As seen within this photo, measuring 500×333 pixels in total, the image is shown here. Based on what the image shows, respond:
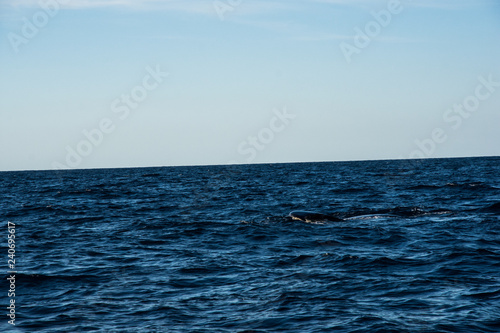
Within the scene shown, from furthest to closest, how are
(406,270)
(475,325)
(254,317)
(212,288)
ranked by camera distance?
(406,270) < (212,288) < (254,317) < (475,325)

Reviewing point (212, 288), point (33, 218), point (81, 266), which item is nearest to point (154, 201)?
point (33, 218)

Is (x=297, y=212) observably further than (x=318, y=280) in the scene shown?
Yes

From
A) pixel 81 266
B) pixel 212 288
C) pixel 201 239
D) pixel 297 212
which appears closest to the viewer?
pixel 212 288

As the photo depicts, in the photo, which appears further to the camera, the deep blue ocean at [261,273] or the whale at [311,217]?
the whale at [311,217]

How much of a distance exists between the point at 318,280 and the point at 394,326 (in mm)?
3885

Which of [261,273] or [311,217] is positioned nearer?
[261,273]

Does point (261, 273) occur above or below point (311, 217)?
below

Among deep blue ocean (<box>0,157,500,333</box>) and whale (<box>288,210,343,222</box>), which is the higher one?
whale (<box>288,210,343,222</box>)

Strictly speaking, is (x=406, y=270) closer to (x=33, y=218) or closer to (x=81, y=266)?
(x=81, y=266)

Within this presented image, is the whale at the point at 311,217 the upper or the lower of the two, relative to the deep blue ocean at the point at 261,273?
upper

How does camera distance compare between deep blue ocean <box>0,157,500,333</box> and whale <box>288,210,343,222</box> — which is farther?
whale <box>288,210,343,222</box>

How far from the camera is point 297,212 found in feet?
91.0

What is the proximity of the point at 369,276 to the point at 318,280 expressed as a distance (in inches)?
54.5

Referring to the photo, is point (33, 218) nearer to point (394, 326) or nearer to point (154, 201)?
point (154, 201)
